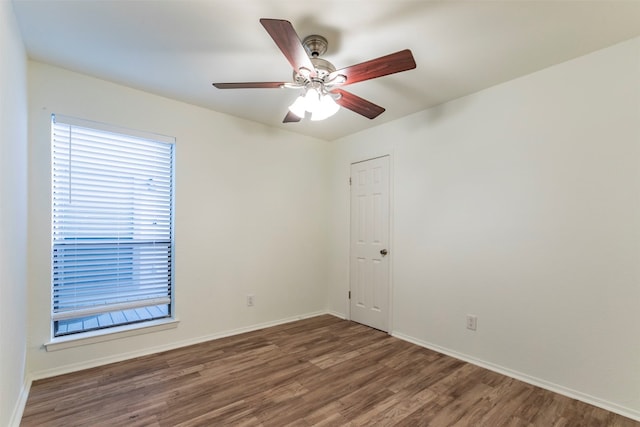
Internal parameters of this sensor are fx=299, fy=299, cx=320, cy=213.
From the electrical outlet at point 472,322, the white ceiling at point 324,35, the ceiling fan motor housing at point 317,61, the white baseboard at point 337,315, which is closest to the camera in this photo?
the white ceiling at point 324,35

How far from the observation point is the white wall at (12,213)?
1.50 metres

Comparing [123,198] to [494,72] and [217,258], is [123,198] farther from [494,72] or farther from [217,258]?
[494,72]

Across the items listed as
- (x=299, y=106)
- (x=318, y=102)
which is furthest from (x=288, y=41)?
(x=299, y=106)

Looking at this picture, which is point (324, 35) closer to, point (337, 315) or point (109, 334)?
point (109, 334)

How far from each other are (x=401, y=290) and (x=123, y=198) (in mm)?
2922

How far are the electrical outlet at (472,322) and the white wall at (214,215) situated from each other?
1.97 m

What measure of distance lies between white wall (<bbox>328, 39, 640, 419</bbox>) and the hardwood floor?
266 millimetres

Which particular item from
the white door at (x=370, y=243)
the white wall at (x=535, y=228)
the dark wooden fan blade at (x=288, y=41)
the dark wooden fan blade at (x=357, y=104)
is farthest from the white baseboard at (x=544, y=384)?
the dark wooden fan blade at (x=288, y=41)

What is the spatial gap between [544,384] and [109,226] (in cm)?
378

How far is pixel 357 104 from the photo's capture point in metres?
2.24

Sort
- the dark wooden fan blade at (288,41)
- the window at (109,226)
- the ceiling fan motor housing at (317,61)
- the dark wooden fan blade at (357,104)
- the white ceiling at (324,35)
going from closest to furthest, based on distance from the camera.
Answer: the dark wooden fan blade at (288,41)
the white ceiling at (324,35)
the ceiling fan motor housing at (317,61)
the dark wooden fan blade at (357,104)
the window at (109,226)

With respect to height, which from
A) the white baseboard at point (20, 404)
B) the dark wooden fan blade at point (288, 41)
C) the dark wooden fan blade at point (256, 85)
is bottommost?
the white baseboard at point (20, 404)

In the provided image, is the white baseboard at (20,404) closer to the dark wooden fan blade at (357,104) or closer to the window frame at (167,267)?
the window frame at (167,267)

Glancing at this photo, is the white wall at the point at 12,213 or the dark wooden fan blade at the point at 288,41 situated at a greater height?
the dark wooden fan blade at the point at 288,41
